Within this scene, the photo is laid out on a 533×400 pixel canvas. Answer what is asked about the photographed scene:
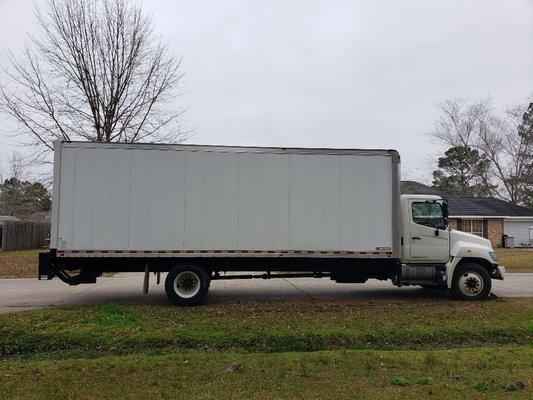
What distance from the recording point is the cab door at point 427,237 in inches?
443

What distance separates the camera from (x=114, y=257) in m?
10.3

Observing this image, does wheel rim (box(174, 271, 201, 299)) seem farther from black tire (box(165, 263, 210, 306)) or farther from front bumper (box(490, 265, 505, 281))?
front bumper (box(490, 265, 505, 281))

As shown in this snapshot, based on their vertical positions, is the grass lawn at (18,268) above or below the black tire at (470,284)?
below

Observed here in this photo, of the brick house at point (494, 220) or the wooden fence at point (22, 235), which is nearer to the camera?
the wooden fence at point (22, 235)

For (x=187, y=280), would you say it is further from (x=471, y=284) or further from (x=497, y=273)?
(x=497, y=273)

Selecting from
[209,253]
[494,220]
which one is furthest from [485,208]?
[209,253]

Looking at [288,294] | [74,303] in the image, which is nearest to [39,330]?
[74,303]

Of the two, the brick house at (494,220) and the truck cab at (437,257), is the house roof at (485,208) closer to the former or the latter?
the brick house at (494,220)

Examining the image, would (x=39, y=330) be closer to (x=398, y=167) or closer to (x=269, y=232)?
(x=269, y=232)

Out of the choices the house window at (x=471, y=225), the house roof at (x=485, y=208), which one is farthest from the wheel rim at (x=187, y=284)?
the house window at (x=471, y=225)

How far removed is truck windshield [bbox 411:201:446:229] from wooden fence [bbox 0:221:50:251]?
25.1 metres

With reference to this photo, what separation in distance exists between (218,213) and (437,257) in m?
5.21

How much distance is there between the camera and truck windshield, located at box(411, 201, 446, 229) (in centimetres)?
1137

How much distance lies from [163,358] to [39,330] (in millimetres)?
2779
